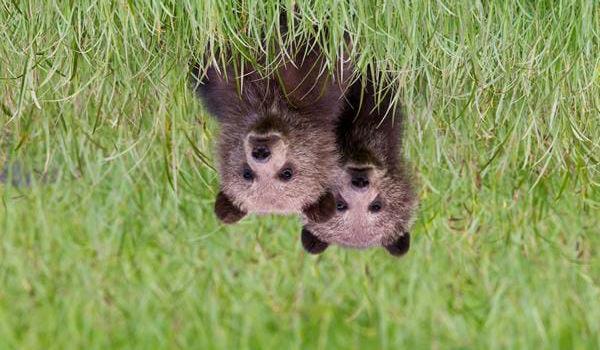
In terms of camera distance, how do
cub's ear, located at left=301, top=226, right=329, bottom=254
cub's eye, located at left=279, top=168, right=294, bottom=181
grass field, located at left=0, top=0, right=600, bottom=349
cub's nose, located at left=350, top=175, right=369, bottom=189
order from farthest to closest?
cub's ear, located at left=301, top=226, right=329, bottom=254
cub's nose, located at left=350, top=175, right=369, bottom=189
cub's eye, located at left=279, top=168, right=294, bottom=181
grass field, located at left=0, top=0, right=600, bottom=349

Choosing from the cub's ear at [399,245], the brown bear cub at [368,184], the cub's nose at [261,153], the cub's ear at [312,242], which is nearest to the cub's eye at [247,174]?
the cub's nose at [261,153]

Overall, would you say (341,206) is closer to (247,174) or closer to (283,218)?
(247,174)

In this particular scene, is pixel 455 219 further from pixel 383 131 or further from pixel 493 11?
pixel 493 11

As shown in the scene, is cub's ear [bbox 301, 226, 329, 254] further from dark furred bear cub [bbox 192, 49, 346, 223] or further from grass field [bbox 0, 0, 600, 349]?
grass field [bbox 0, 0, 600, 349]

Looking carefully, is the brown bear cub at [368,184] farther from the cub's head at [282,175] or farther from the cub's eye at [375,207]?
the cub's head at [282,175]

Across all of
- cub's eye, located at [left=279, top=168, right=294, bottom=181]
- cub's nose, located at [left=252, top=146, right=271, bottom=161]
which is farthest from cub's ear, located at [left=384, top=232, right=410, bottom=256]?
cub's nose, located at [left=252, top=146, right=271, bottom=161]

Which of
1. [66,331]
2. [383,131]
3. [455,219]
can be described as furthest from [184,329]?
[383,131]
